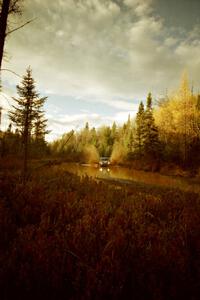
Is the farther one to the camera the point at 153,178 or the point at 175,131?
the point at 175,131

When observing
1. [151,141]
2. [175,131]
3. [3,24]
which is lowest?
[151,141]

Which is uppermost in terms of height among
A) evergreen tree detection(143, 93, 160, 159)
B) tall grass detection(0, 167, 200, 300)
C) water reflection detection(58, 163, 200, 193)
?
evergreen tree detection(143, 93, 160, 159)

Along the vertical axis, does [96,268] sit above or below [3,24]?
below

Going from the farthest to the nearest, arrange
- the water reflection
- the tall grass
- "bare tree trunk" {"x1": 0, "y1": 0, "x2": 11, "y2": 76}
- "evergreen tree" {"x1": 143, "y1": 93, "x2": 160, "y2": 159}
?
"evergreen tree" {"x1": 143, "y1": 93, "x2": 160, "y2": 159}
the water reflection
"bare tree trunk" {"x1": 0, "y1": 0, "x2": 11, "y2": 76}
the tall grass

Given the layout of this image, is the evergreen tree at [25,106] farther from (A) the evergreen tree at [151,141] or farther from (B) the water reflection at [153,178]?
(A) the evergreen tree at [151,141]

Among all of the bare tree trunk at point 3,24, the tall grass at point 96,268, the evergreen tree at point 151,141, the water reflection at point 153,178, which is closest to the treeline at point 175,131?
the evergreen tree at point 151,141

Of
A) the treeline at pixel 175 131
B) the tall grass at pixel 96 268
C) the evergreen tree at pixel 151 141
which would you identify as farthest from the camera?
the evergreen tree at pixel 151 141

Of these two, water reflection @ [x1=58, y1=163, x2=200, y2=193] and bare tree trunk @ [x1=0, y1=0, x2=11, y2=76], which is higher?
bare tree trunk @ [x1=0, y1=0, x2=11, y2=76]

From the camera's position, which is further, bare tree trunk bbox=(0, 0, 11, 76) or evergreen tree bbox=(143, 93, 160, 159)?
evergreen tree bbox=(143, 93, 160, 159)

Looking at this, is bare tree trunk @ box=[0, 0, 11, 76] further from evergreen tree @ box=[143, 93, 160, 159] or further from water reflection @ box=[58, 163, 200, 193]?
evergreen tree @ box=[143, 93, 160, 159]

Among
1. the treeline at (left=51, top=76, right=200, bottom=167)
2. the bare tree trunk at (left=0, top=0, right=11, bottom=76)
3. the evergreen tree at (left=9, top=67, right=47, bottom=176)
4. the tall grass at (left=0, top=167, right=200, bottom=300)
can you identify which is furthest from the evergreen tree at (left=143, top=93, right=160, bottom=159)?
the tall grass at (left=0, top=167, right=200, bottom=300)

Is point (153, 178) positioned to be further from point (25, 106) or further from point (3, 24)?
point (3, 24)

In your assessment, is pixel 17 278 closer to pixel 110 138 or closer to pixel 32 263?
pixel 32 263

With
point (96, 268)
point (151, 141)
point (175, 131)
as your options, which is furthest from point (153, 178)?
point (96, 268)
